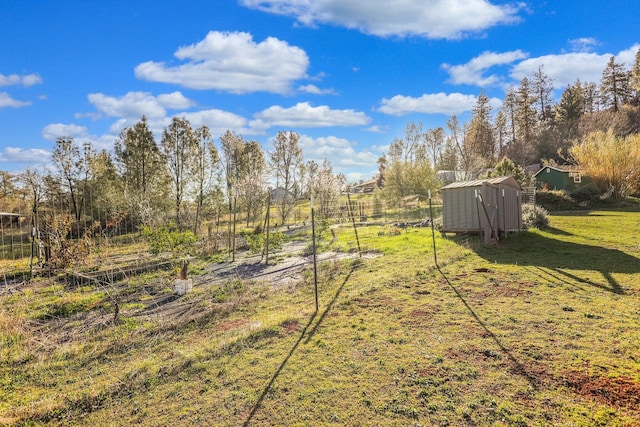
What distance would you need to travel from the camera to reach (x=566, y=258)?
8797 mm

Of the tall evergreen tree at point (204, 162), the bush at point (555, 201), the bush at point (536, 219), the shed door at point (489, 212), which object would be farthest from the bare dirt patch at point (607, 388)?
the bush at point (555, 201)

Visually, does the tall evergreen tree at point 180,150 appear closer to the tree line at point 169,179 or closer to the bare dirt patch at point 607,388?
the tree line at point 169,179

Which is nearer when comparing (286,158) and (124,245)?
(124,245)

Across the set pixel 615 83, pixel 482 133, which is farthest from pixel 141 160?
pixel 615 83

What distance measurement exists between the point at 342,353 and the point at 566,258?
24.9 ft

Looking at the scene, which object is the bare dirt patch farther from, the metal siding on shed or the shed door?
the shed door

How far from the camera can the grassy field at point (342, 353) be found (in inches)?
120

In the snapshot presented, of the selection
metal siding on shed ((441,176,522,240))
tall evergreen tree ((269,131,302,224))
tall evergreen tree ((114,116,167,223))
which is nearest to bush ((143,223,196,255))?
metal siding on shed ((441,176,522,240))

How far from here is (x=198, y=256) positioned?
1134cm

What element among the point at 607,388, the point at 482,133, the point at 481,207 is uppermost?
the point at 482,133

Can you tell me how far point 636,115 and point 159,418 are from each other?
49867 mm

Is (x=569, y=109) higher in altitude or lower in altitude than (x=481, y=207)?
higher

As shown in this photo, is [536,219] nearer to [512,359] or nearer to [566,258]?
[566,258]

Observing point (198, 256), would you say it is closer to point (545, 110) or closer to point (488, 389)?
point (488, 389)
